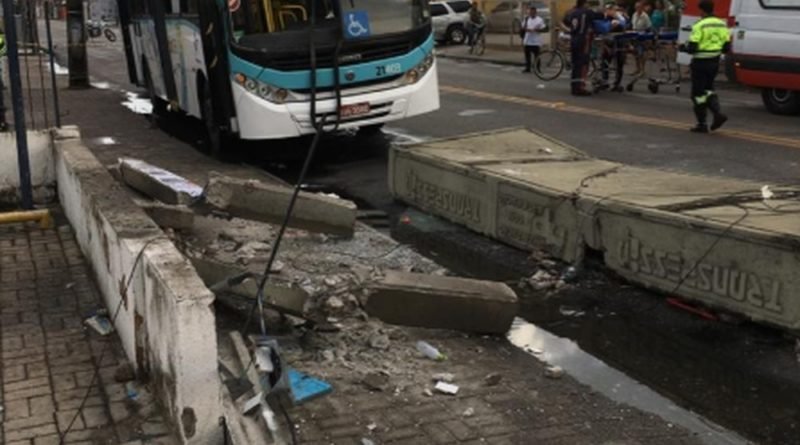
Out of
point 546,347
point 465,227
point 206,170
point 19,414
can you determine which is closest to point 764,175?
point 465,227

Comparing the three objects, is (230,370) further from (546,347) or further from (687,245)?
(687,245)

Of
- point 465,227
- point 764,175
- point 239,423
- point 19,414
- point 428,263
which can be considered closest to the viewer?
point 239,423

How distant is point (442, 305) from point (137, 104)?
51.0 feet

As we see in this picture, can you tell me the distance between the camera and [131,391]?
470cm

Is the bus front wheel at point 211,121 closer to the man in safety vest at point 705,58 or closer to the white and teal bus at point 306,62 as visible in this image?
the white and teal bus at point 306,62

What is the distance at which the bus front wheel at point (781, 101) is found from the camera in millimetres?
15500

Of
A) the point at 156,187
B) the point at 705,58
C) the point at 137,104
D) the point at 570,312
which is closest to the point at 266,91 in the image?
the point at 156,187

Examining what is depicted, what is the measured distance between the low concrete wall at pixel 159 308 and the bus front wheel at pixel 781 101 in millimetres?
12683

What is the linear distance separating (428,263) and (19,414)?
3.82 meters

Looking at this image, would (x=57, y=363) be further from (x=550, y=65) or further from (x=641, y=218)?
(x=550, y=65)

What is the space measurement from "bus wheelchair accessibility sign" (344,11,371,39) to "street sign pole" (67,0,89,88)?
1269 cm

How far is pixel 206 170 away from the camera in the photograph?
454 inches

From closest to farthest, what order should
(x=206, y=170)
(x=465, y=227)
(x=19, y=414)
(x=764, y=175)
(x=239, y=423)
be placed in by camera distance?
1. (x=239, y=423)
2. (x=19, y=414)
3. (x=465, y=227)
4. (x=764, y=175)
5. (x=206, y=170)

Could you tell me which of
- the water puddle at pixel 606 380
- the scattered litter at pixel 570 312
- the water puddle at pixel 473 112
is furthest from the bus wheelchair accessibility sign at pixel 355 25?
the water puddle at pixel 606 380
